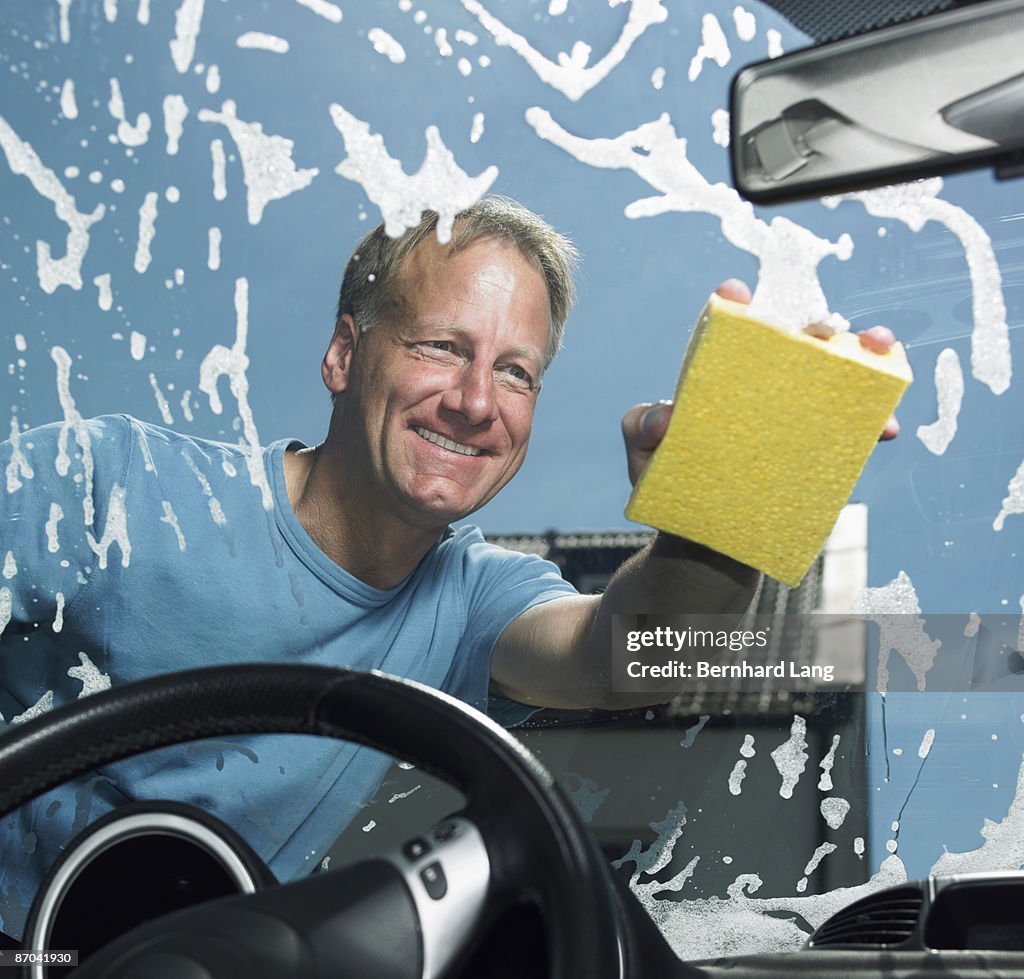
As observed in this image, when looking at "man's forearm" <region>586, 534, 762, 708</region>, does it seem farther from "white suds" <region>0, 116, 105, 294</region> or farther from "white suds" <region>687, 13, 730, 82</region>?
"white suds" <region>0, 116, 105, 294</region>

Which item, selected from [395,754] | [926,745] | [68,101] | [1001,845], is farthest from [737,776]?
[68,101]

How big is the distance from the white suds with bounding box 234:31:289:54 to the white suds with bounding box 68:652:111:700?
1022mm

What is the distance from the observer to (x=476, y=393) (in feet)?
6.08

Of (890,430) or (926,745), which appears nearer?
(890,430)

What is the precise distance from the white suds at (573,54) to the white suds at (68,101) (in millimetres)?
641

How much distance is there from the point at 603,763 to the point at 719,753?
0.19m

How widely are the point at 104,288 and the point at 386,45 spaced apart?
1.97 ft

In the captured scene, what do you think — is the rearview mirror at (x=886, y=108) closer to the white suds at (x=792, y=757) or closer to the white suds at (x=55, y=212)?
the white suds at (x=792, y=757)

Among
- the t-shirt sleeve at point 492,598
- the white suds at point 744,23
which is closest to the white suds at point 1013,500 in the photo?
the t-shirt sleeve at point 492,598

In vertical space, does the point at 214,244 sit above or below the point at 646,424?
above

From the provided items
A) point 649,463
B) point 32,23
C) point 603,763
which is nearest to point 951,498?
point 649,463

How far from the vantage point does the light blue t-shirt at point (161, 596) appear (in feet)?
5.91

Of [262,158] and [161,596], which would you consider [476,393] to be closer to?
[262,158]

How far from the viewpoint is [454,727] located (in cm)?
70
